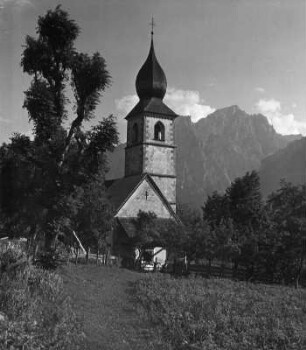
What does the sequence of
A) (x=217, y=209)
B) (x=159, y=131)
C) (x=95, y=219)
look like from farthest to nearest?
(x=159, y=131) → (x=217, y=209) → (x=95, y=219)

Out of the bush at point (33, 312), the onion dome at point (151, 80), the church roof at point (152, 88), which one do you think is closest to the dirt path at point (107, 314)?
the bush at point (33, 312)

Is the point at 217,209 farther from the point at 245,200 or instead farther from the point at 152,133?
the point at 152,133

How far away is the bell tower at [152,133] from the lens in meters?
44.9

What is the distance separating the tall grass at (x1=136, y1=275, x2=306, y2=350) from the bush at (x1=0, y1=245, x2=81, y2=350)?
2.37 meters

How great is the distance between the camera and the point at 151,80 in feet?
153

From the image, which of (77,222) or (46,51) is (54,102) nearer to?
(46,51)

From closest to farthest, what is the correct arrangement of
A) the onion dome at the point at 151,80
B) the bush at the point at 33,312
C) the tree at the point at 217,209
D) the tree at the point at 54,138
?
the bush at the point at 33,312 → the tree at the point at 54,138 → the tree at the point at 217,209 → the onion dome at the point at 151,80

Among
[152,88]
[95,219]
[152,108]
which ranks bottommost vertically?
[95,219]

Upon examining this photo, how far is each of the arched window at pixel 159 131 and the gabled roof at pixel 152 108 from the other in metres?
1.23

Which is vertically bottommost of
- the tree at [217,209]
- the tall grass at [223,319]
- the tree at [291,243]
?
the tall grass at [223,319]

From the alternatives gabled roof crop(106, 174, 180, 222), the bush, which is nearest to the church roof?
gabled roof crop(106, 174, 180, 222)

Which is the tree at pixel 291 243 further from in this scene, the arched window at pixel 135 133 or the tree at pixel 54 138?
the arched window at pixel 135 133

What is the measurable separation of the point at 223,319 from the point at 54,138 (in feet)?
39.7

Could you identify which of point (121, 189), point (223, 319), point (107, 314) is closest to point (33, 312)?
point (107, 314)
